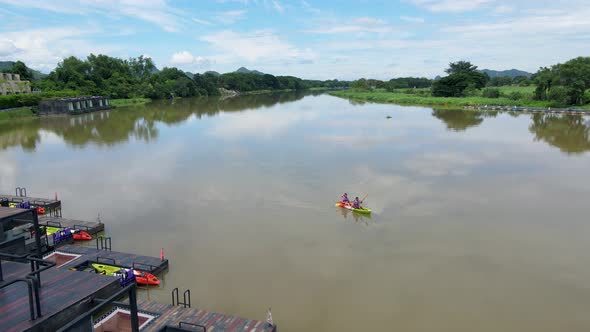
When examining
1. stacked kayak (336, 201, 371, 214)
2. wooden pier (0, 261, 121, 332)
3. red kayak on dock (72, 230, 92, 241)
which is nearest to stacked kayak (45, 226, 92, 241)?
red kayak on dock (72, 230, 92, 241)

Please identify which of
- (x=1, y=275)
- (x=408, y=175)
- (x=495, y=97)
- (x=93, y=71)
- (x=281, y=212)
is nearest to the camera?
(x=1, y=275)

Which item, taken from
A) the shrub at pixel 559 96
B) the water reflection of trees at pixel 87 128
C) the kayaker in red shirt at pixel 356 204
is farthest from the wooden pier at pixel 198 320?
the shrub at pixel 559 96

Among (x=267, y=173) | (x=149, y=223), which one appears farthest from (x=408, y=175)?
(x=149, y=223)

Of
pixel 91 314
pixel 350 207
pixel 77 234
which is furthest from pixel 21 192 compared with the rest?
pixel 91 314

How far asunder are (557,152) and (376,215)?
22413 millimetres

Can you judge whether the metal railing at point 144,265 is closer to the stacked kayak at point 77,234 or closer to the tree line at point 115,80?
the stacked kayak at point 77,234

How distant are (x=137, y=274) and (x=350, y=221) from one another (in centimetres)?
905

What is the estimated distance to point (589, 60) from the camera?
203 feet

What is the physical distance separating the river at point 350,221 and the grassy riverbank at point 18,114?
21102 mm

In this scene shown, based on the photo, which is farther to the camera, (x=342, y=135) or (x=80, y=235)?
(x=342, y=135)

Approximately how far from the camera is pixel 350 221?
1731cm

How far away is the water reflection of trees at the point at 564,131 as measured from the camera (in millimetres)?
34256

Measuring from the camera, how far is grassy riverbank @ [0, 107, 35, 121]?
174 feet

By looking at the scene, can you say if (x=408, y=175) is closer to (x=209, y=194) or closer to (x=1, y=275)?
(x=209, y=194)
